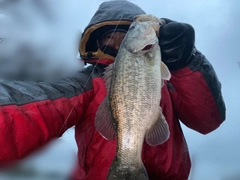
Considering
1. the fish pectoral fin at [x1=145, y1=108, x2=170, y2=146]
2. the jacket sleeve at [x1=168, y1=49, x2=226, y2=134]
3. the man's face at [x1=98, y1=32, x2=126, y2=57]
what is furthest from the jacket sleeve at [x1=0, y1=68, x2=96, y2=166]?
the jacket sleeve at [x1=168, y1=49, x2=226, y2=134]

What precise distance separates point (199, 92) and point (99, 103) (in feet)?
2.39

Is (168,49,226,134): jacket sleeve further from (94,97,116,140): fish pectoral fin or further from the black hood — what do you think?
(94,97,116,140): fish pectoral fin

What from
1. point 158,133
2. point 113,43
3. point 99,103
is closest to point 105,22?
point 113,43

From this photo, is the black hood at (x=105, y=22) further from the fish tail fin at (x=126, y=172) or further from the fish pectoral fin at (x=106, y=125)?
the fish tail fin at (x=126, y=172)

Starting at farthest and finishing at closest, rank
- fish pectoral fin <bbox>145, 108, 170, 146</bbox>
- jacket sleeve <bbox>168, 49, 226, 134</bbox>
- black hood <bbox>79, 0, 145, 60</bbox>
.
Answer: black hood <bbox>79, 0, 145, 60</bbox>
jacket sleeve <bbox>168, 49, 226, 134</bbox>
fish pectoral fin <bbox>145, 108, 170, 146</bbox>

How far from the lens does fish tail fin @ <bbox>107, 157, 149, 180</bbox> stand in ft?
5.21

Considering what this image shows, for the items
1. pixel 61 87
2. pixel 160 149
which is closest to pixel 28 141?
pixel 61 87

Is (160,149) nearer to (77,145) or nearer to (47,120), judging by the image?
(77,145)

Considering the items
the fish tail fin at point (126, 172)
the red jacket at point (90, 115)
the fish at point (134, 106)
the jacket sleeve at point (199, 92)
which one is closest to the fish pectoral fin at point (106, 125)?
the fish at point (134, 106)

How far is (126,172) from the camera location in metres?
1.61

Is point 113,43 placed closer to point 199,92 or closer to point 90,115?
point 90,115

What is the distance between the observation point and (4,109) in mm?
1762

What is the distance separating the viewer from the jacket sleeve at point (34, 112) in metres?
1.77

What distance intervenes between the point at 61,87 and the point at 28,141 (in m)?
0.46
